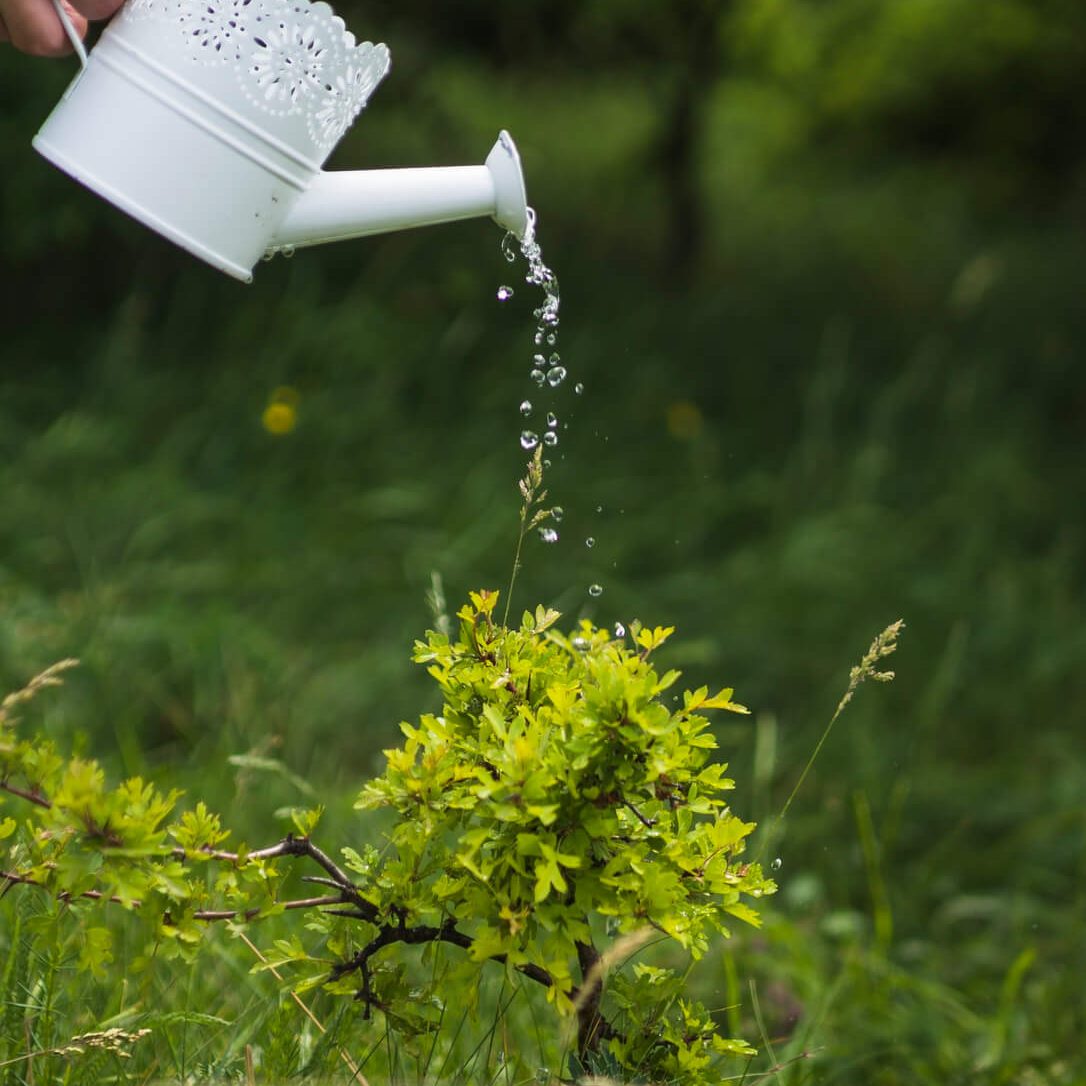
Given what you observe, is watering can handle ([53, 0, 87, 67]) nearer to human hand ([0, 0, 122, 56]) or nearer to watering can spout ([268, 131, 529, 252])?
human hand ([0, 0, 122, 56])

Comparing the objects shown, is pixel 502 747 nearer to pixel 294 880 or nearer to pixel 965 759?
pixel 294 880

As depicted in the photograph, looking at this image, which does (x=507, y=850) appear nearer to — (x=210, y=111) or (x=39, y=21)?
(x=210, y=111)

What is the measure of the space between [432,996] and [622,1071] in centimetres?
19

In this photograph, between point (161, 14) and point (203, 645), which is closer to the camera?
point (161, 14)

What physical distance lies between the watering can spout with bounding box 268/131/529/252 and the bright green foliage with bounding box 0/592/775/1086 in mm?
449

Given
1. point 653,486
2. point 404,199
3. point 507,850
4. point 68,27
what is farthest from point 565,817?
point 653,486

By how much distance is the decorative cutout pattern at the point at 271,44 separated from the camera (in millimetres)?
1300

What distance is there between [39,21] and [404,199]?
445 mm

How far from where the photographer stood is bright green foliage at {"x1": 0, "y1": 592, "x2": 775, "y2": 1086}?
1096 mm

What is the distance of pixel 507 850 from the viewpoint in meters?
1.14

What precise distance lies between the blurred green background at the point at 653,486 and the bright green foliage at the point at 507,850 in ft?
0.70

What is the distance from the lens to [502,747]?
1.19m

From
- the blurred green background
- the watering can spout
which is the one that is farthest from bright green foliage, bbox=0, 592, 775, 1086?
the watering can spout

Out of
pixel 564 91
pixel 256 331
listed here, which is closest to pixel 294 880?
pixel 256 331
